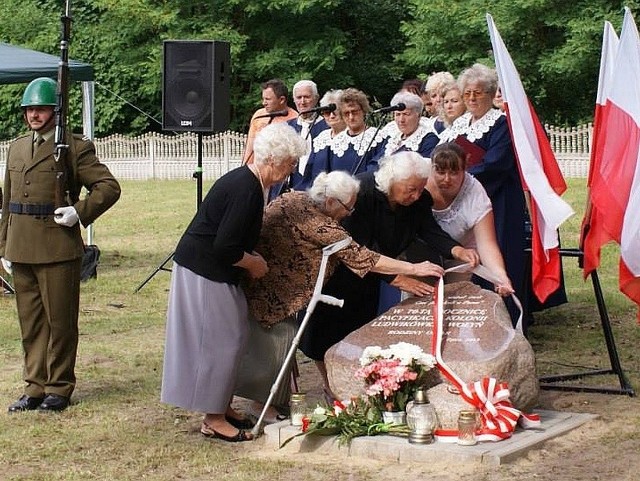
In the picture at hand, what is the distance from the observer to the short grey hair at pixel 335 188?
644 cm

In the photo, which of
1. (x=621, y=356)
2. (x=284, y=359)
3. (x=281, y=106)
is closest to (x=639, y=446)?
(x=284, y=359)

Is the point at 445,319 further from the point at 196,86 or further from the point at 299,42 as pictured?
the point at 299,42

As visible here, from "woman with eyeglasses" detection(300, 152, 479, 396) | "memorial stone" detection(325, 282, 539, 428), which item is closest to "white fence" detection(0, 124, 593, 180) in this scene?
"woman with eyeglasses" detection(300, 152, 479, 396)

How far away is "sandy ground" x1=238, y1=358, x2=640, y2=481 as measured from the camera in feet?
19.1

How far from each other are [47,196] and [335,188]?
5.93ft

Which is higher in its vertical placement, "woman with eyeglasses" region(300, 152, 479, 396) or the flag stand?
"woman with eyeglasses" region(300, 152, 479, 396)

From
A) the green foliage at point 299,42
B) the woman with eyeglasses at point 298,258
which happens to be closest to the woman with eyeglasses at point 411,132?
the woman with eyeglasses at point 298,258

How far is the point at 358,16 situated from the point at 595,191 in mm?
31777

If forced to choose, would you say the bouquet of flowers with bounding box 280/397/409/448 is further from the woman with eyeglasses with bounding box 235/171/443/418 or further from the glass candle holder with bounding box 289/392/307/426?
the woman with eyeglasses with bounding box 235/171/443/418

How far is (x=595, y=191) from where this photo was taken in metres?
7.06

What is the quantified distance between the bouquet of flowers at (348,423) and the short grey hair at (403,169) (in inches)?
45.3

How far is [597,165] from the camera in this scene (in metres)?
7.12

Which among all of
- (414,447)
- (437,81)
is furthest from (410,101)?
(414,447)

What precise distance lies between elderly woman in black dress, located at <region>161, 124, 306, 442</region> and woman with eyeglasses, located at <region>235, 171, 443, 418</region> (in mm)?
161
